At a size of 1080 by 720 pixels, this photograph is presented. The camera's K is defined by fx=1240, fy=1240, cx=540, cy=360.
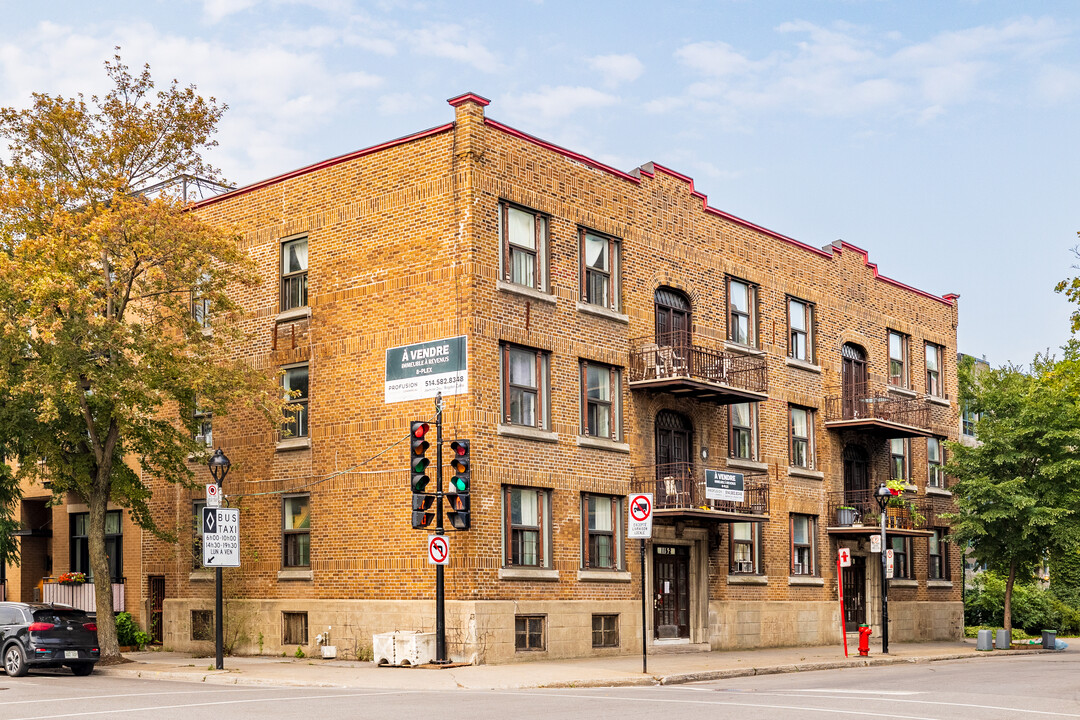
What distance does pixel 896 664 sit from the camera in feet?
94.4

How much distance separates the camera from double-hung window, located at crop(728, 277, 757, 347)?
3394 centimetres

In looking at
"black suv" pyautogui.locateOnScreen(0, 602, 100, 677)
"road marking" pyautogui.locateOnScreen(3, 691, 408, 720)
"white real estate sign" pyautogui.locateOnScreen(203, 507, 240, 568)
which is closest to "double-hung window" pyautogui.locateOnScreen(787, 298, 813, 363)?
"white real estate sign" pyautogui.locateOnScreen(203, 507, 240, 568)

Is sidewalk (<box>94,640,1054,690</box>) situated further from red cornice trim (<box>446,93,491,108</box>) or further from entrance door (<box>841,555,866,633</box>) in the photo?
red cornice trim (<box>446,93,491,108</box>)

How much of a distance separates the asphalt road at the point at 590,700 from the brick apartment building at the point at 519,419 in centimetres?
580

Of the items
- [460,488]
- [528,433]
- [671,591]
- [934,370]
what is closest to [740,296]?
[671,591]

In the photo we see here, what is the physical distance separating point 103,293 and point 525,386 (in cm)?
918

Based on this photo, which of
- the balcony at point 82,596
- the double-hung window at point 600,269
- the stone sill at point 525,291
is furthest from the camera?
the balcony at point 82,596

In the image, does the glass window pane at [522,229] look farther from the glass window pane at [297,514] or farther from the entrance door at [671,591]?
the entrance door at [671,591]

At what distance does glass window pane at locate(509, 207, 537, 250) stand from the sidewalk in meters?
9.14

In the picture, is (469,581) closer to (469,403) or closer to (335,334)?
(469,403)

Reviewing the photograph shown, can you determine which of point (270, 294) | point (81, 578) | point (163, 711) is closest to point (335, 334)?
point (270, 294)

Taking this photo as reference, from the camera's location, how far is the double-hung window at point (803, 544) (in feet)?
116

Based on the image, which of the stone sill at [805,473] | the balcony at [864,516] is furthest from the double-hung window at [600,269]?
the balcony at [864,516]

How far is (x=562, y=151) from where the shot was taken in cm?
2891
